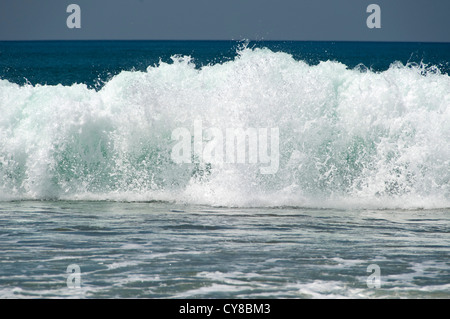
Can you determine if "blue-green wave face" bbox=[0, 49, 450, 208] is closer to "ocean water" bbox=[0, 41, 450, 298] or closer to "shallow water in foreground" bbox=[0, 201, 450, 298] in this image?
"ocean water" bbox=[0, 41, 450, 298]

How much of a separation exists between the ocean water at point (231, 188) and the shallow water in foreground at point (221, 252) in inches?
1.1

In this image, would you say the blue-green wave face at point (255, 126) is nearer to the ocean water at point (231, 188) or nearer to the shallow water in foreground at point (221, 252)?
the ocean water at point (231, 188)

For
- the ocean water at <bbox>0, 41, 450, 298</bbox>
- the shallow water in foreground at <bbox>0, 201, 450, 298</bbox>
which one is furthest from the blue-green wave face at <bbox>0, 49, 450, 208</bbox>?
the shallow water in foreground at <bbox>0, 201, 450, 298</bbox>

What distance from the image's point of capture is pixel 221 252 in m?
8.45

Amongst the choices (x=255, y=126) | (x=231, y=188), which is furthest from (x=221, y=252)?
(x=255, y=126)

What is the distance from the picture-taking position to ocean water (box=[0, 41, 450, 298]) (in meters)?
7.47

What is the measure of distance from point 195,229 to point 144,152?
4.18 meters

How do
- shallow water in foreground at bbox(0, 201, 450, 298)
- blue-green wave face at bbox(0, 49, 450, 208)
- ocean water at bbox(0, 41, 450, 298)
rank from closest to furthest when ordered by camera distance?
shallow water in foreground at bbox(0, 201, 450, 298) → ocean water at bbox(0, 41, 450, 298) → blue-green wave face at bbox(0, 49, 450, 208)

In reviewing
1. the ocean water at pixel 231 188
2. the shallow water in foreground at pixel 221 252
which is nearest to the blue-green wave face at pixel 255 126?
the ocean water at pixel 231 188

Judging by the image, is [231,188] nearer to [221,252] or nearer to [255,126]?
[255,126]

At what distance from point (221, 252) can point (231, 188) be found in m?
3.73

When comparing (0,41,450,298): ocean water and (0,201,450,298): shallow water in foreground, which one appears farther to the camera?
(0,41,450,298): ocean water

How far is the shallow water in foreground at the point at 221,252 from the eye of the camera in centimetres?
702

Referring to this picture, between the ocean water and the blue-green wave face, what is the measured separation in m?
0.03
